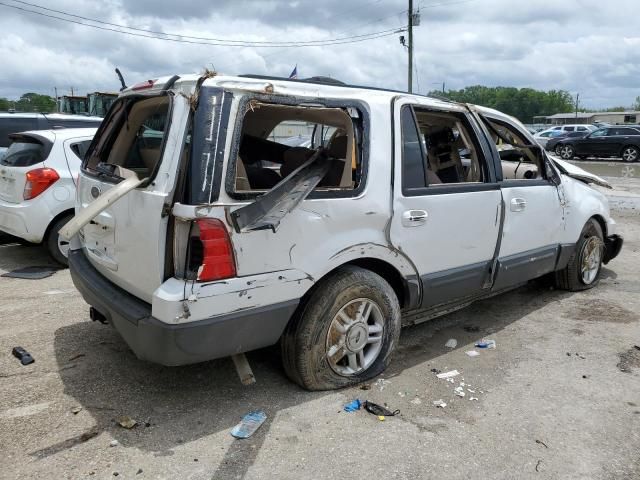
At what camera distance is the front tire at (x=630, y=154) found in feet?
75.6

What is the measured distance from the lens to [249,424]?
2969 millimetres

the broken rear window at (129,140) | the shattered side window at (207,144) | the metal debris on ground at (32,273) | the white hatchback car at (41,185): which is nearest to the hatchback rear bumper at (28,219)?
the white hatchback car at (41,185)

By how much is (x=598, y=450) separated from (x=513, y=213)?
1.97m

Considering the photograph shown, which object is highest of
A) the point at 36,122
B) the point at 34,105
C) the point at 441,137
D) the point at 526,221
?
the point at 34,105

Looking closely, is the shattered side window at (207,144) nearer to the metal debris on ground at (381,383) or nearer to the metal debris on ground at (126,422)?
the metal debris on ground at (126,422)

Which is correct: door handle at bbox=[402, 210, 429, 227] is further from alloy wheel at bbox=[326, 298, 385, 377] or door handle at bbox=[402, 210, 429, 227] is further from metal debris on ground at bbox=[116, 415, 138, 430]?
metal debris on ground at bbox=[116, 415, 138, 430]

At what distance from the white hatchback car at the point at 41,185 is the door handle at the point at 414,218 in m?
4.10

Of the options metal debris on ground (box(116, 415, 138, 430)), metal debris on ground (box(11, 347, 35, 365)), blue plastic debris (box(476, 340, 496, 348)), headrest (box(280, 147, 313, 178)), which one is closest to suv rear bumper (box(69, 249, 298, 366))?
metal debris on ground (box(116, 415, 138, 430))

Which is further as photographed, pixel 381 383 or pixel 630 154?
pixel 630 154

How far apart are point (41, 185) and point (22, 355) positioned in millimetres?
2635

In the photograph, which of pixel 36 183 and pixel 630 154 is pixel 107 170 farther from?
pixel 630 154

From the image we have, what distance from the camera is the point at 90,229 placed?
3424 millimetres

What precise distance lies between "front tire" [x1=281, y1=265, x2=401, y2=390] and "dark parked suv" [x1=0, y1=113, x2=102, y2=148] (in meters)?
5.72

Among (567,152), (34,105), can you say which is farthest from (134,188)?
(567,152)
